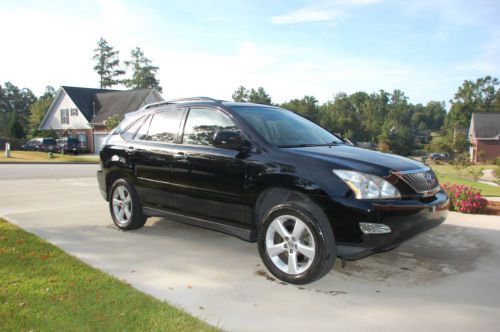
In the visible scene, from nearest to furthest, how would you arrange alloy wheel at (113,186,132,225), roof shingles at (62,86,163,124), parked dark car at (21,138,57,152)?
alloy wheel at (113,186,132,225) → parked dark car at (21,138,57,152) → roof shingles at (62,86,163,124)

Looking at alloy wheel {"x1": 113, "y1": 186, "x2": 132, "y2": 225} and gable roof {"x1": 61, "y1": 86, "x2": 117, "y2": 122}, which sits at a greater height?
gable roof {"x1": 61, "y1": 86, "x2": 117, "y2": 122}

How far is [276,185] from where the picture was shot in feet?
14.1

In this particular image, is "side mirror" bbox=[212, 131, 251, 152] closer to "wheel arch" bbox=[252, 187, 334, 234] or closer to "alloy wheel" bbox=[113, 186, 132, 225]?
"wheel arch" bbox=[252, 187, 334, 234]

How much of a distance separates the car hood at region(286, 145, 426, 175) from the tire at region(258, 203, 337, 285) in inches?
21.0

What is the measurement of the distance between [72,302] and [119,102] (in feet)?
153

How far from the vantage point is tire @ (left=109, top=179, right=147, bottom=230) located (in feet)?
19.8

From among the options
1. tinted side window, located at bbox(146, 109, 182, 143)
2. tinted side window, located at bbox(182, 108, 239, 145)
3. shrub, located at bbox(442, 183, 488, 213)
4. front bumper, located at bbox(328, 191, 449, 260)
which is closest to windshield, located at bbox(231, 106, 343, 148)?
tinted side window, located at bbox(182, 108, 239, 145)

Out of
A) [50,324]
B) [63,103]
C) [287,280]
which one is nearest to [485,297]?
[287,280]

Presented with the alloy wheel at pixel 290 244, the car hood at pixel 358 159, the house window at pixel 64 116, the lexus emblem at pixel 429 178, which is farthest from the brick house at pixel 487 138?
the alloy wheel at pixel 290 244

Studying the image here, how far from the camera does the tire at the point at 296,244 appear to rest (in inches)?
154

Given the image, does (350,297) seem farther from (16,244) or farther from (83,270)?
(16,244)

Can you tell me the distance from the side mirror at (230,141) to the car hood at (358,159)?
51 cm

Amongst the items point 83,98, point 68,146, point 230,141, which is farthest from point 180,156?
point 83,98

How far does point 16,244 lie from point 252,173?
3.16 meters
